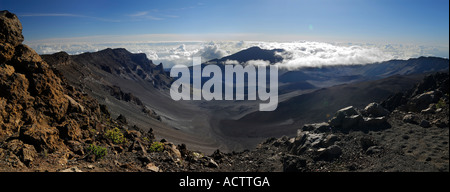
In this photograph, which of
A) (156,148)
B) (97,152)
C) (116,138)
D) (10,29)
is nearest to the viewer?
(97,152)

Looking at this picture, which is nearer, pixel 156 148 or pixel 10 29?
pixel 10 29

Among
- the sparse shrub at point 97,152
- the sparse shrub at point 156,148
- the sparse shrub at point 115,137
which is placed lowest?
the sparse shrub at point 156,148

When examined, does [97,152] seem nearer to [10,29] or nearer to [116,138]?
[116,138]

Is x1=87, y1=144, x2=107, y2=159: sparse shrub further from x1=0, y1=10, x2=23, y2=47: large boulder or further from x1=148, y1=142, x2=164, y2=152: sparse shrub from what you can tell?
x1=0, y1=10, x2=23, y2=47: large boulder

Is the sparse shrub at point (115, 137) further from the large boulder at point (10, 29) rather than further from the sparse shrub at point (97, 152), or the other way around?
the large boulder at point (10, 29)

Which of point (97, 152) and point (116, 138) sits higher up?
point (97, 152)

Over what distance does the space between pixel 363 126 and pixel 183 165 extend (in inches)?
422

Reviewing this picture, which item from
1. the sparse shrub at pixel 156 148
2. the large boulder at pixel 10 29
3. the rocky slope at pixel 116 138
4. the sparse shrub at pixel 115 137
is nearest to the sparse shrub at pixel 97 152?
the rocky slope at pixel 116 138

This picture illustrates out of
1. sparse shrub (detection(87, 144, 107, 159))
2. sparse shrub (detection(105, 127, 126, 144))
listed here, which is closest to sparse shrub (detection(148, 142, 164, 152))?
sparse shrub (detection(105, 127, 126, 144))

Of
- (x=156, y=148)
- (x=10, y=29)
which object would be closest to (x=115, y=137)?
(x=156, y=148)

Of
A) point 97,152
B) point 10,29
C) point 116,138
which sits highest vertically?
point 10,29

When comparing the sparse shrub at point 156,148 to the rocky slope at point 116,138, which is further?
the sparse shrub at point 156,148

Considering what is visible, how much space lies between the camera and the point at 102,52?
136 m

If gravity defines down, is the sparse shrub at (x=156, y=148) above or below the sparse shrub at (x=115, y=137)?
below
